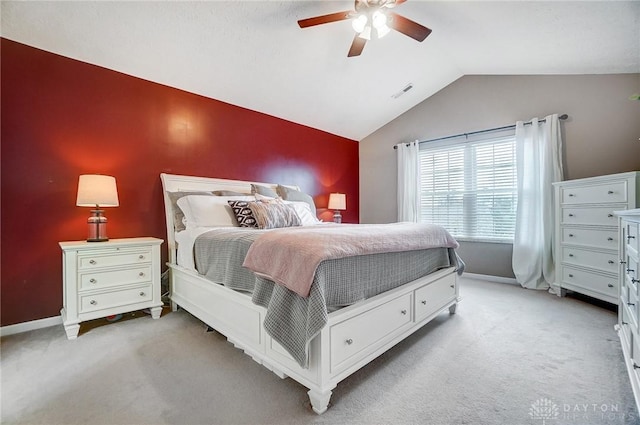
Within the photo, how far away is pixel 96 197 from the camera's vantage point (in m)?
2.16

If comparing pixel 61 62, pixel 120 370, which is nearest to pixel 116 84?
pixel 61 62

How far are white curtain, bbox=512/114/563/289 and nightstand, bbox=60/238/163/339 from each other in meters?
4.02

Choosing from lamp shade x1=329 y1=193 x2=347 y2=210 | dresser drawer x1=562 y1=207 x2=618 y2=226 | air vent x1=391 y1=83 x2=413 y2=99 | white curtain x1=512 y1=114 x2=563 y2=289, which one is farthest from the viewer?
lamp shade x1=329 y1=193 x2=347 y2=210

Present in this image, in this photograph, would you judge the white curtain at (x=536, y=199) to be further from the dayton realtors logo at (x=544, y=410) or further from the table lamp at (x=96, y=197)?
the table lamp at (x=96, y=197)

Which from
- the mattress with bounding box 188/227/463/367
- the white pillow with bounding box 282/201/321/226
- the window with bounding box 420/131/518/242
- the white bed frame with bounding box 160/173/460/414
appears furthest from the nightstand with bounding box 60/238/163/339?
the window with bounding box 420/131/518/242

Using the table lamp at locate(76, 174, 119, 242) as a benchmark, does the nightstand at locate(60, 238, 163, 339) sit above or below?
below

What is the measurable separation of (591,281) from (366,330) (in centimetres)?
262

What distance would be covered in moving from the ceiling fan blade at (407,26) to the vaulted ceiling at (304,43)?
0.61 meters

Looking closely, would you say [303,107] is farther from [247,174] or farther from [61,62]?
[61,62]

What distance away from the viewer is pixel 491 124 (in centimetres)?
371

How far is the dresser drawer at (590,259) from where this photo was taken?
2.52 meters

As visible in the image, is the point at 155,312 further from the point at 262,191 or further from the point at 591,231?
the point at 591,231

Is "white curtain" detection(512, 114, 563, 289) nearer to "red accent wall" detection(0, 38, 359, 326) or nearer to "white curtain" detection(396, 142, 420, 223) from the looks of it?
"white curtain" detection(396, 142, 420, 223)

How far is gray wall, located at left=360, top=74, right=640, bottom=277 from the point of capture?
115 inches
